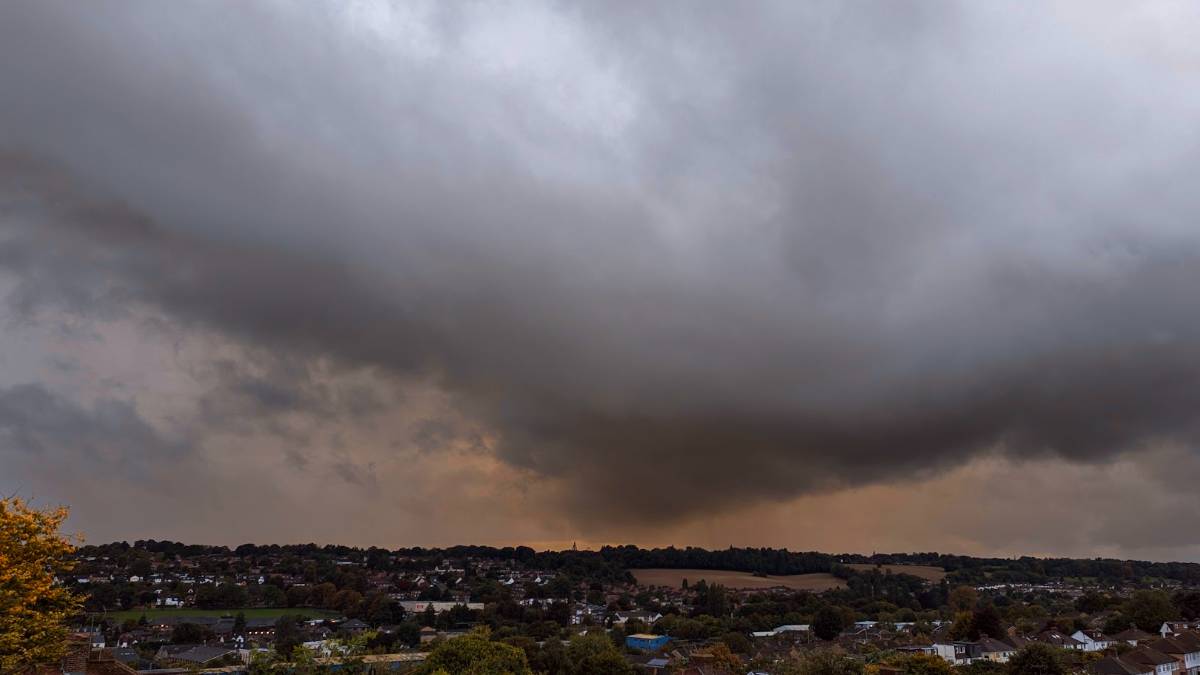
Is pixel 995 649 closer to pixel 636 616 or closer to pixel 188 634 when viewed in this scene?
pixel 636 616

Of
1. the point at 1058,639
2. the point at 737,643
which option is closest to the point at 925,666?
the point at 737,643

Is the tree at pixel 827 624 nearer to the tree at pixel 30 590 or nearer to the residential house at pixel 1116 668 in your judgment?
the residential house at pixel 1116 668

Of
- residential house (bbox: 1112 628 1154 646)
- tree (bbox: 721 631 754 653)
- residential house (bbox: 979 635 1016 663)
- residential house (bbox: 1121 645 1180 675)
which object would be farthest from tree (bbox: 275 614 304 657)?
residential house (bbox: 1112 628 1154 646)

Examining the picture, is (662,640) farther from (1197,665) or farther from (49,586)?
(49,586)

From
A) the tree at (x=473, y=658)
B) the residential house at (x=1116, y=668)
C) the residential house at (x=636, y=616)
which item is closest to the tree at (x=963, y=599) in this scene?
the residential house at (x=636, y=616)

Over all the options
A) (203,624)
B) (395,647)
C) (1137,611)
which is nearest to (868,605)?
(1137,611)

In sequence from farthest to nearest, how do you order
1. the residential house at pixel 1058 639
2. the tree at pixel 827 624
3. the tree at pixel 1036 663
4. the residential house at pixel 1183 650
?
1. the tree at pixel 827 624
2. the residential house at pixel 1058 639
3. the residential house at pixel 1183 650
4. the tree at pixel 1036 663
